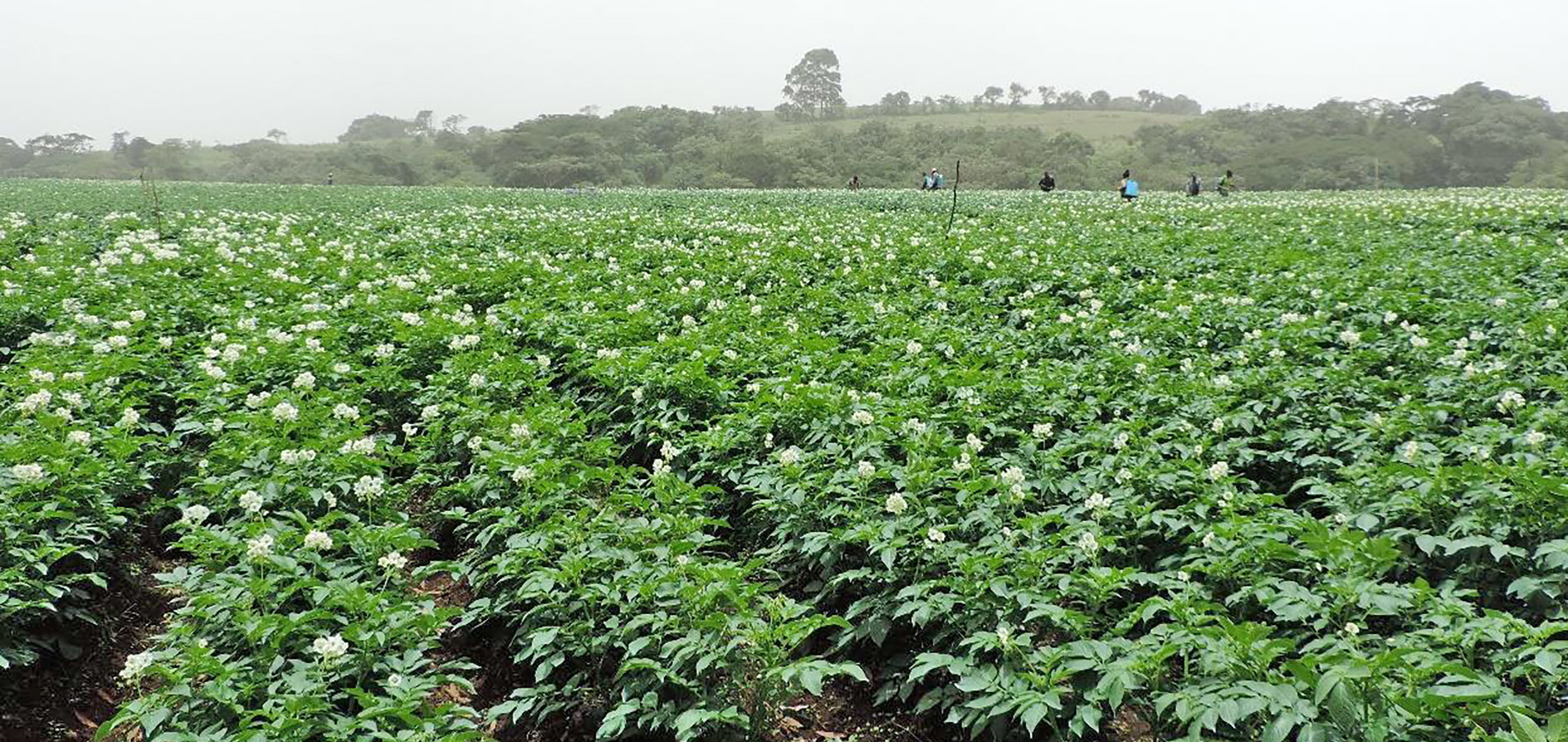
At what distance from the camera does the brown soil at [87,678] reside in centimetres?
359

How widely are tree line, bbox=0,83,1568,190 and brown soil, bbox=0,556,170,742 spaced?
63015 millimetres

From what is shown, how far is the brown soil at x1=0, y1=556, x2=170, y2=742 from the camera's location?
3.59 meters

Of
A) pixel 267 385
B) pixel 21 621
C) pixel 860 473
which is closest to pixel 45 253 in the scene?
pixel 267 385

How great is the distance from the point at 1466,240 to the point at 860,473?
12.8m

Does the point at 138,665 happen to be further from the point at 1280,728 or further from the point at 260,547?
the point at 1280,728

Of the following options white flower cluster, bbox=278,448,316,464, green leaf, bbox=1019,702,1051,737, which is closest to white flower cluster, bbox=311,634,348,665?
white flower cluster, bbox=278,448,316,464

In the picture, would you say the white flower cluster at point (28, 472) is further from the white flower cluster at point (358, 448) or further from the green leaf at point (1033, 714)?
the green leaf at point (1033, 714)

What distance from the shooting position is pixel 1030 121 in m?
106

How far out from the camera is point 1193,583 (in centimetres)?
354

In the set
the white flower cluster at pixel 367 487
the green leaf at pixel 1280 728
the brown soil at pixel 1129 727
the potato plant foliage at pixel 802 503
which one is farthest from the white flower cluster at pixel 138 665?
the green leaf at pixel 1280 728

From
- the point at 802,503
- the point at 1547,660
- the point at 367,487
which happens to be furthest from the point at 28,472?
the point at 1547,660

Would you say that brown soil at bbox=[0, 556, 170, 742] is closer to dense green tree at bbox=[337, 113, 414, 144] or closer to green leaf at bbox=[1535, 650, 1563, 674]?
green leaf at bbox=[1535, 650, 1563, 674]

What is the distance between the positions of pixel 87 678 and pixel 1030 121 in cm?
11381

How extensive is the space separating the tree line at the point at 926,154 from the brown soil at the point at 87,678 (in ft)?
207
